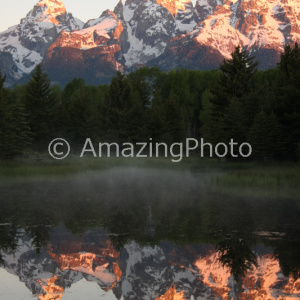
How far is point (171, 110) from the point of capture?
235 ft

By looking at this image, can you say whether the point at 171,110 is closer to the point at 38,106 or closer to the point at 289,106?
the point at 38,106

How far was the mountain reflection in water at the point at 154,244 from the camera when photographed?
1196 centimetres

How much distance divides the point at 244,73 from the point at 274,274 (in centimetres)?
4307

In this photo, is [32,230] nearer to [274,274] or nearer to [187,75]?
[274,274]

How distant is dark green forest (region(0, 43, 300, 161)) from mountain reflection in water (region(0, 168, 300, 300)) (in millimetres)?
19032

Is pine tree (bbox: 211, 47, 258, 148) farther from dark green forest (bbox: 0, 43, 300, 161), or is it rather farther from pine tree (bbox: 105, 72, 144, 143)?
pine tree (bbox: 105, 72, 144, 143)

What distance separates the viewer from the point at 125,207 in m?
23.0

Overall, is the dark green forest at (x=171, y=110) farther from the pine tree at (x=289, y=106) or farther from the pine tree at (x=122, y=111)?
the pine tree at (x=122, y=111)

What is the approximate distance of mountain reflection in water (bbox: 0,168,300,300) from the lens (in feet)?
39.2

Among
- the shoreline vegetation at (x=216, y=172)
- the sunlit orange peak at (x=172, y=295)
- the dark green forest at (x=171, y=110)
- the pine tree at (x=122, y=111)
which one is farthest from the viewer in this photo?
the pine tree at (x=122, y=111)

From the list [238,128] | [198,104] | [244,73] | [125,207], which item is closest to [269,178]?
[125,207]

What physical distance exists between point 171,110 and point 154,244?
5637 cm

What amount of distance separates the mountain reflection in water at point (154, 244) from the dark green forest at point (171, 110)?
19.0 m

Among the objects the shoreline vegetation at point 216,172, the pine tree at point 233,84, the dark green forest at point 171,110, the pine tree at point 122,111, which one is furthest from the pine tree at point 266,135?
the pine tree at point 122,111
